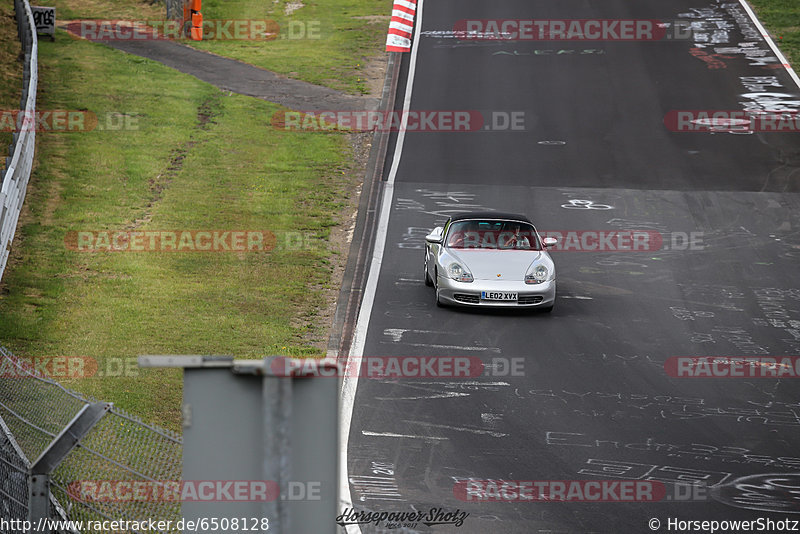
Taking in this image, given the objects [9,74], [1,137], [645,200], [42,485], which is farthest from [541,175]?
[42,485]

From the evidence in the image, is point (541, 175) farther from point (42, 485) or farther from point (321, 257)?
point (42, 485)

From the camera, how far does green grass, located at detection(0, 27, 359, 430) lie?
46.0 feet

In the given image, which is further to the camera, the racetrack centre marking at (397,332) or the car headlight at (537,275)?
the car headlight at (537,275)

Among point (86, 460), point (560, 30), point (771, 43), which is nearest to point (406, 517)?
point (86, 460)

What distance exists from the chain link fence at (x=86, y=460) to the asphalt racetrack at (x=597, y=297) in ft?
6.06

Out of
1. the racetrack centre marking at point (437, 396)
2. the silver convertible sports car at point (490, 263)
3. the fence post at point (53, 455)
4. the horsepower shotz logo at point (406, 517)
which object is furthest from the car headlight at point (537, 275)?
the fence post at point (53, 455)

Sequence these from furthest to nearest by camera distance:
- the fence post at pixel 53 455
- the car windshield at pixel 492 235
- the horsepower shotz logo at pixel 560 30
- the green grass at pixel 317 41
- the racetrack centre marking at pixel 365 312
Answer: the horsepower shotz logo at pixel 560 30, the green grass at pixel 317 41, the car windshield at pixel 492 235, the racetrack centre marking at pixel 365 312, the fence post at pixel 53 455

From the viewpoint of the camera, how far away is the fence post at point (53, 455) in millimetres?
5082

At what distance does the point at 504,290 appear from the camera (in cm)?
1532

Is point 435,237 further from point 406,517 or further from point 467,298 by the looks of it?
point 406,517

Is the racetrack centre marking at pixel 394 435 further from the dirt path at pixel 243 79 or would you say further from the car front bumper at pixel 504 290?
the dirt path at pixel 243 79

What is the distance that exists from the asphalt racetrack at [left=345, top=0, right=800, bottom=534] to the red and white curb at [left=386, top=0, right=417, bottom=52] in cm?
52

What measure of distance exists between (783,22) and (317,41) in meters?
16.0

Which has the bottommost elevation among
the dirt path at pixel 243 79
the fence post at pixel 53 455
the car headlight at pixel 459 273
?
the car headlight at pixel 459 273
